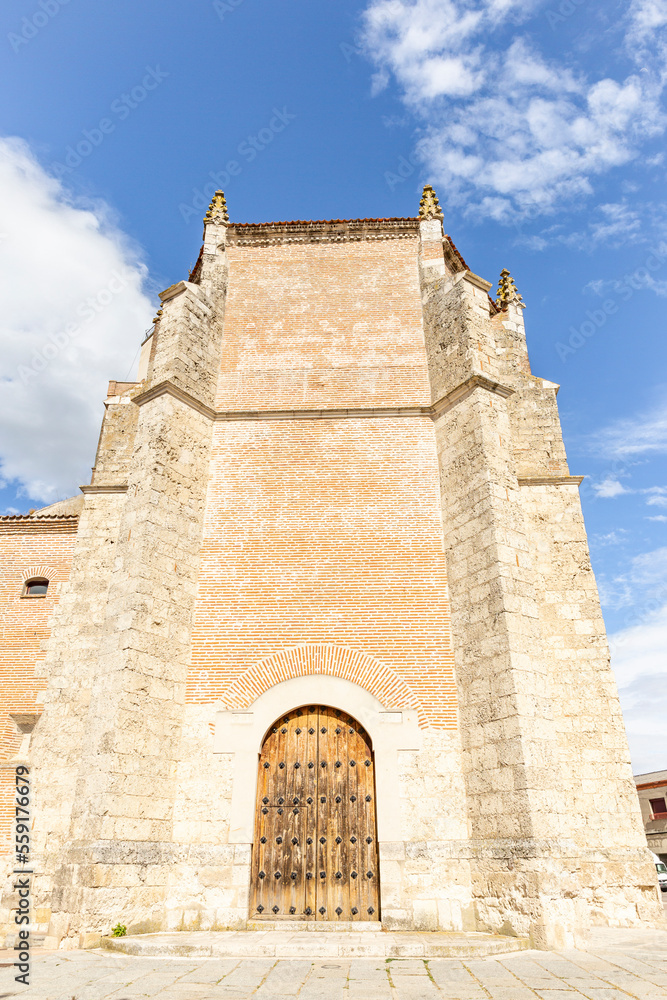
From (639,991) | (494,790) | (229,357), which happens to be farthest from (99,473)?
(639,991)

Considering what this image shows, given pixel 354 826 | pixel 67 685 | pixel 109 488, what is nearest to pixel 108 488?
pixel 109 488

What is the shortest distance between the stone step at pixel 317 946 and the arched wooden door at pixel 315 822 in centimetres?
96

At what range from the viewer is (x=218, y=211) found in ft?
42.9

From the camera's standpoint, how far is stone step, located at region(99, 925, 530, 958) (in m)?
5.94

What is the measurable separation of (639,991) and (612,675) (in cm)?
529

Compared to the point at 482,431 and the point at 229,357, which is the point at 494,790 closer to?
the point at 482,431

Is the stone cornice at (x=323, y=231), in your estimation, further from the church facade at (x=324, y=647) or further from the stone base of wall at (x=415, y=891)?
the stone base of wall at (x=415, y=891)

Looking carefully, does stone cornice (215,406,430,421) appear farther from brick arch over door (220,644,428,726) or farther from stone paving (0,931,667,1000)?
stone paving (0,931,667,1000)

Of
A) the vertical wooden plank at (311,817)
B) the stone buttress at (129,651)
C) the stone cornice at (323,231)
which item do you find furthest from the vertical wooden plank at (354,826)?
the stone cornice at (323,231)

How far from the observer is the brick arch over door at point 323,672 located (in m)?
8.60

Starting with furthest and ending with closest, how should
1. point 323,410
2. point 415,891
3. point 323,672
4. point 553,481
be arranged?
1. point 323,410
2. point 553,481
3. point 323,672
4. point 415,891

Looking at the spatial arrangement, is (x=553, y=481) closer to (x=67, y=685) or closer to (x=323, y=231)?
(x=323, y=231)

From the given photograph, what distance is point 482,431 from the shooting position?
31.2 ft

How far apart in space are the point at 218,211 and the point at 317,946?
12.6 meters
